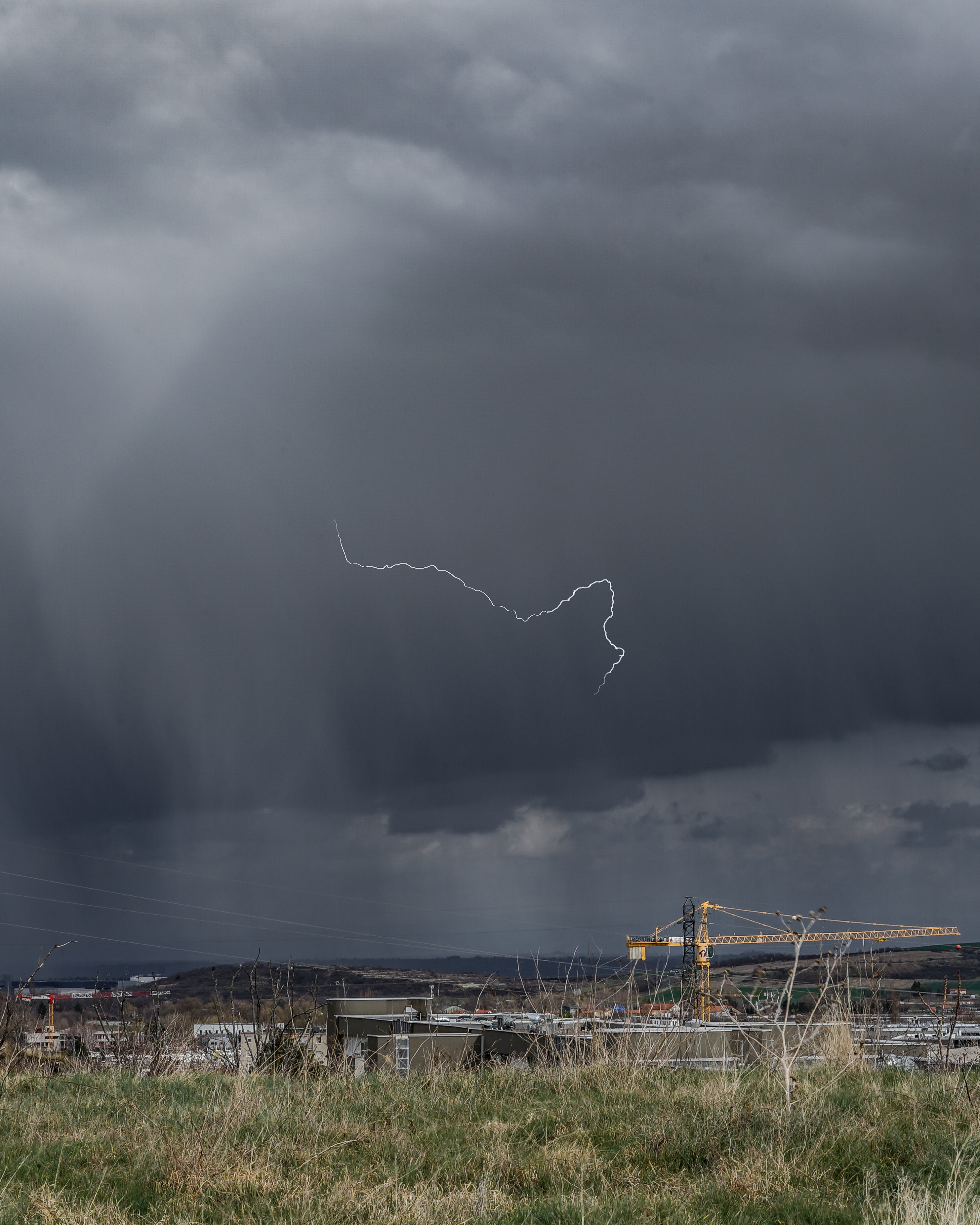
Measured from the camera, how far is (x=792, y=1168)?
792 centimetres

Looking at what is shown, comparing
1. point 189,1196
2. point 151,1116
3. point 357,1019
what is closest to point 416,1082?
point 151,1116

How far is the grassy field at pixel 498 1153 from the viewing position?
6.89 m

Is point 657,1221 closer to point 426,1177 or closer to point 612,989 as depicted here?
point 426,1177

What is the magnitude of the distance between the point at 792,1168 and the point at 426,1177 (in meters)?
2.70

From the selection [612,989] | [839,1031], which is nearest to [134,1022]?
[612,989]

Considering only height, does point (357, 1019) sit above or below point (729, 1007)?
below

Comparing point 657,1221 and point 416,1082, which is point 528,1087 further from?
point 657,1221

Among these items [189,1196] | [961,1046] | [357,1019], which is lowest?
[357,1019]

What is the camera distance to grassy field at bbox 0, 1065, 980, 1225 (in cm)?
689

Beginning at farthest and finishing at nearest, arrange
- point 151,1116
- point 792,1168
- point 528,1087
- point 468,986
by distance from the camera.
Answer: point 468,986 < point 528,1087 < point 151,1116 < point 792,1168

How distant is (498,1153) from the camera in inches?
335

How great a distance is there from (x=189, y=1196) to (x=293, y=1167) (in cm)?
104

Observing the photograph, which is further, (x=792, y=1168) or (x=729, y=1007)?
(x=729, y=1007)

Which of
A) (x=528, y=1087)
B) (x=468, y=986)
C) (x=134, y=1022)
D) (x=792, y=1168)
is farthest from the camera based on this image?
(x=134, y=1022)
